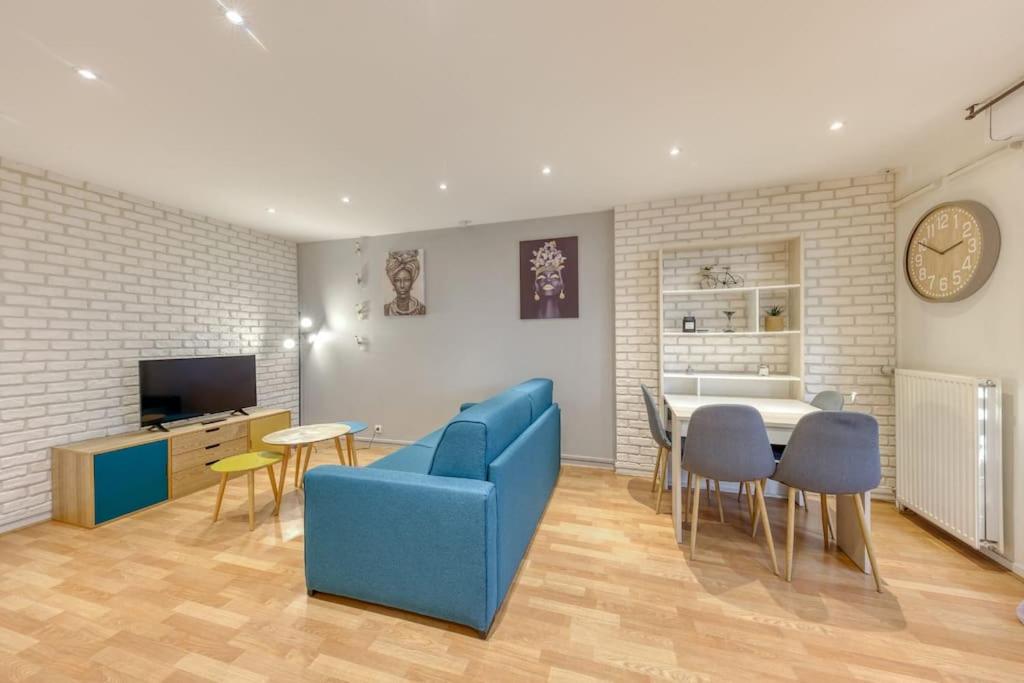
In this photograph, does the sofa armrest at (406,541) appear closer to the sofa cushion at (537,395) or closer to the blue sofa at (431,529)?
the blue sofa at (431,529)

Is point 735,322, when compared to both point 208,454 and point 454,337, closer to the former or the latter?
point 454,337

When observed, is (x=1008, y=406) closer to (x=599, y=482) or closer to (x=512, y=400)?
(x=599, y=482)

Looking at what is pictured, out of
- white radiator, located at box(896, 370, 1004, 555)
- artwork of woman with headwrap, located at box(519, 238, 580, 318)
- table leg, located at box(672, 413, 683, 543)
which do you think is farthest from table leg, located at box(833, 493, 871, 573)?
artwork of woman with headwrap, located at box(519, 238, 580, 318)

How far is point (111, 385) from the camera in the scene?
2.93m

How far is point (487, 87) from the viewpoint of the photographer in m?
1.79

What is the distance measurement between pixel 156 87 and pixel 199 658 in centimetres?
259

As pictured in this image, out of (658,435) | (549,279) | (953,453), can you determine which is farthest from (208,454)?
(953,453)

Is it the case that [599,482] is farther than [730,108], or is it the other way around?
[599,482]

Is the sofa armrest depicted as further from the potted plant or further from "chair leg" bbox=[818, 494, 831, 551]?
the potted plant

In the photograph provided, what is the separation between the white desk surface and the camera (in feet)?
7.46

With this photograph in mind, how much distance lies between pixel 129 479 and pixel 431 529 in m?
2.73

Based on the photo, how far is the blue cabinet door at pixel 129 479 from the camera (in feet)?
8.39

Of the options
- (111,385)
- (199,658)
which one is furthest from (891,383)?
(111,385)

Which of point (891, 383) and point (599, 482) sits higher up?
point (891, 383)
